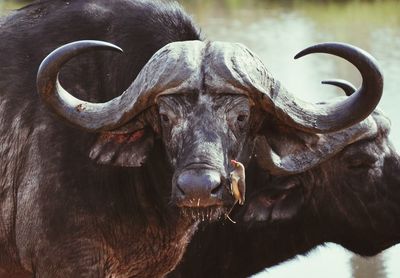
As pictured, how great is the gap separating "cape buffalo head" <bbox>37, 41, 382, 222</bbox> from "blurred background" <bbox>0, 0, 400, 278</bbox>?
321cm

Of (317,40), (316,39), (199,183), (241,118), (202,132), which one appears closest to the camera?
(199,183)

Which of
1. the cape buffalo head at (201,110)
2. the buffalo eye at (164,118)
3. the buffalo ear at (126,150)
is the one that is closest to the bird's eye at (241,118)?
the cape buffalo head at (201,110)

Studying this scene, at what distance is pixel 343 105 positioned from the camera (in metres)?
6.14

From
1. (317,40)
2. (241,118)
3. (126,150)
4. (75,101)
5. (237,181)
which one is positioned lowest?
(317,40)

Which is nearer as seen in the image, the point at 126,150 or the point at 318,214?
the point at 126,150

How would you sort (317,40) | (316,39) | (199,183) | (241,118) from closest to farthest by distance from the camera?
1. (199,183)
2. (241,118)
3. (317,40)
4. (316,39)

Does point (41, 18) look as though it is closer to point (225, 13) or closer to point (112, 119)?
point (112, 119)

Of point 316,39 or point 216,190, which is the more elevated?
point 216,190

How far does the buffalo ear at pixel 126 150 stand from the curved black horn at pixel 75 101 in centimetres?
15

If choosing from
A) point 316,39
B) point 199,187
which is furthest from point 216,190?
point 316,39

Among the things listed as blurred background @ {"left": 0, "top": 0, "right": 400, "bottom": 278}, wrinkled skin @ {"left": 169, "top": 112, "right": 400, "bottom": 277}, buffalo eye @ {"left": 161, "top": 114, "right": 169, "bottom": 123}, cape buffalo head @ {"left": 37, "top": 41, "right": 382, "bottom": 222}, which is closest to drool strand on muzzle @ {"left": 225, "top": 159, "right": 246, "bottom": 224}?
cape buffalo head @ {"left": 37, "top": 41, "right": 382, "bottom": 222}

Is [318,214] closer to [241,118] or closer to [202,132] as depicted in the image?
[241,118]

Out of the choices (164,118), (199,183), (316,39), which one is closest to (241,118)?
(164,118)

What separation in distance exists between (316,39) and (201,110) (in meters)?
13.1
